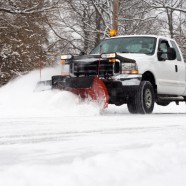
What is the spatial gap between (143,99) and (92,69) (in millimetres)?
1201

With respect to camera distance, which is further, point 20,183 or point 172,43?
point 172,43

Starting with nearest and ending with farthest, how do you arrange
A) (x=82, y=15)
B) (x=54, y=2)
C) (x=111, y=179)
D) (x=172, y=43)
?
1. (x=111, y=179)
2. (x=172, y=43)
3. (x=54, y=2)
4. (x=82, y=15)

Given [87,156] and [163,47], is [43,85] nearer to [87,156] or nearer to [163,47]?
[163,47]

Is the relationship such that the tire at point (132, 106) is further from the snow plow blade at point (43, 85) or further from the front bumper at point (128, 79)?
the snow plow blade at point (43, 85)

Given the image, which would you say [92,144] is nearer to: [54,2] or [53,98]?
[53,98]

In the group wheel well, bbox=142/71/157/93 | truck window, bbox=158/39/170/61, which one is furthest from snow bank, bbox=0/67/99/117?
truck window, bbox=158/39/170/61

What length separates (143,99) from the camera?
909 centimetres

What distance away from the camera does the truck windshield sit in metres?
9.81

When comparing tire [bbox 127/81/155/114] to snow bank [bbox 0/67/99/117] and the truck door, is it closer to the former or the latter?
the truck door

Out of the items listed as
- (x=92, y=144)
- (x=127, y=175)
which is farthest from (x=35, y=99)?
(x=127, y=175)

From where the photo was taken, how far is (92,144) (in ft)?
13.0

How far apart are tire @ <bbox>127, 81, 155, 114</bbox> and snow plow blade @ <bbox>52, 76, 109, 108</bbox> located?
30.8 inches

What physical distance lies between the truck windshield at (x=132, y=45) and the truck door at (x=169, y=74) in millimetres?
258

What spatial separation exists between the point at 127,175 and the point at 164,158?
72cm
